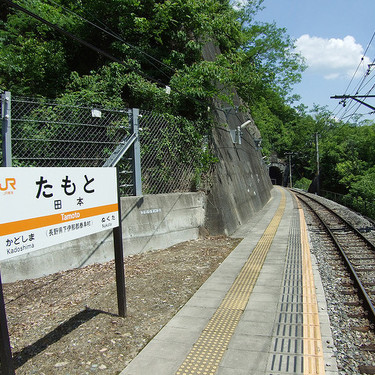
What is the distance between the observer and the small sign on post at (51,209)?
2.75 m

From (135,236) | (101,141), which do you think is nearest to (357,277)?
(135,236)

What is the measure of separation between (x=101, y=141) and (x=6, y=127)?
90.4 inches

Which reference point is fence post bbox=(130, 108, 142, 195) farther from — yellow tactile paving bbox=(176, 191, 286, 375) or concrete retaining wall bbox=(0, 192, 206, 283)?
yellow tactile paving bbox=(176, 191, 286, 375)

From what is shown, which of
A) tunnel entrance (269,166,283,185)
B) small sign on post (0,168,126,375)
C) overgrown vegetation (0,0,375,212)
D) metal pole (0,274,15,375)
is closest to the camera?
metal pole (0,274,15,375)

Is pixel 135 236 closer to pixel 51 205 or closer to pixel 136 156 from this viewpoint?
pixel 136 156

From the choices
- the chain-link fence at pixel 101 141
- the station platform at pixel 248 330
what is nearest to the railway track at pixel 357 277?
the station platform at pixel 248 330

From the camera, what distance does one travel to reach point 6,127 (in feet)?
18.3

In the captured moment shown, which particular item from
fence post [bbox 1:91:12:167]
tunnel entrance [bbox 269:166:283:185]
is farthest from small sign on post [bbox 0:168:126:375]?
tunnel entrance [bbox 269:166:283:185]

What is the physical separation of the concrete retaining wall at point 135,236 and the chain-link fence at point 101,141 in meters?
0.47

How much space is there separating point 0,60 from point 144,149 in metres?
5.20

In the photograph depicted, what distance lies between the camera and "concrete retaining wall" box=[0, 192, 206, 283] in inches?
213

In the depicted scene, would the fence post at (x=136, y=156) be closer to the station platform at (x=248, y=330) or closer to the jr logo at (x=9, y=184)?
the station platform at (x=248, y=330)

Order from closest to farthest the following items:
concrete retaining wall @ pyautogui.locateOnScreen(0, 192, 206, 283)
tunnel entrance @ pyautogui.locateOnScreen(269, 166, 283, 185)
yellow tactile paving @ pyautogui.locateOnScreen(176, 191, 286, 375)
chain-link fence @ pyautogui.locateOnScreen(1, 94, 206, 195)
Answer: yellow tactile paving @ pyautogui.locateOnScreen(176, 191, 286, 375) → concrete retaining wall @ pyautogui.locateOnScreen(0, 192, 206, 283) → chain-link fence @ pyautogui.locateOnScreen(1, 94, 206, 195) → tunnel entrance @ pyautogui.locateOnScreen(269, 166, 283, 185)

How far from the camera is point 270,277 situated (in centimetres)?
619
